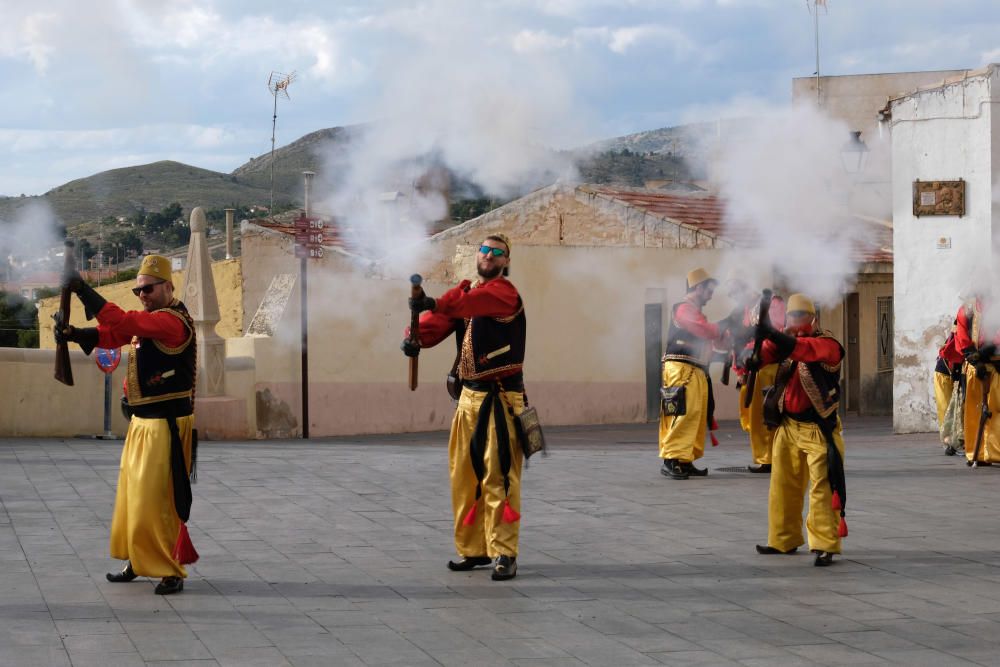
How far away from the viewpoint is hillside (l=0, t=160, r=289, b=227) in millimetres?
13414

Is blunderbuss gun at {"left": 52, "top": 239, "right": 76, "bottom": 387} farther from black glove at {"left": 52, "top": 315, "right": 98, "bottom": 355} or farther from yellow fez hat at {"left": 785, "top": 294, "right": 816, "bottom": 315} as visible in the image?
yellow fez hat at {"left": 785, "top": 294, "right": 816, "bottom": 315}

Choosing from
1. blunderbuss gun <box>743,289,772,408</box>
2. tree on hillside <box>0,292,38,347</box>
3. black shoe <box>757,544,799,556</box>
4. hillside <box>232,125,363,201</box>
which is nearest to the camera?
blunderbuss gun <box>743,289,772,408</box>

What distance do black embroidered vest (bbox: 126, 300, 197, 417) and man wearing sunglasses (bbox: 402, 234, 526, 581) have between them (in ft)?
4.45

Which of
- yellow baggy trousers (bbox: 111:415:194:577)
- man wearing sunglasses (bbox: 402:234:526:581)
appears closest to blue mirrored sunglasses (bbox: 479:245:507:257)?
man wearing sunglasses (bbox: 402:234:526:581)

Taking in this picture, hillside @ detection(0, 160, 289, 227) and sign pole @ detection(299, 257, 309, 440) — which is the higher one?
hillside @ detection(0, 160, 289, 227)

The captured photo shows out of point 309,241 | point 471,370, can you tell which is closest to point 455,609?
point 471,370

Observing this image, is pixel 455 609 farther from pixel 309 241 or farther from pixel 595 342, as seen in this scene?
pixel 595 342

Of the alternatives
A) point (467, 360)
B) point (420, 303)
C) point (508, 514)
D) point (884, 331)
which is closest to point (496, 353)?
point (467, 360)

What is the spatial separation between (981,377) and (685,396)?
10.6ft

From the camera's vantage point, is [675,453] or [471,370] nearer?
[471,370]

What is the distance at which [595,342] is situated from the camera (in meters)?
19.7

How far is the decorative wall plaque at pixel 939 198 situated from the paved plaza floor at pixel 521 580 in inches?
195

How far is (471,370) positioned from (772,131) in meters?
6.25

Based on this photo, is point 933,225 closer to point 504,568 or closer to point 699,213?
point 699,213
